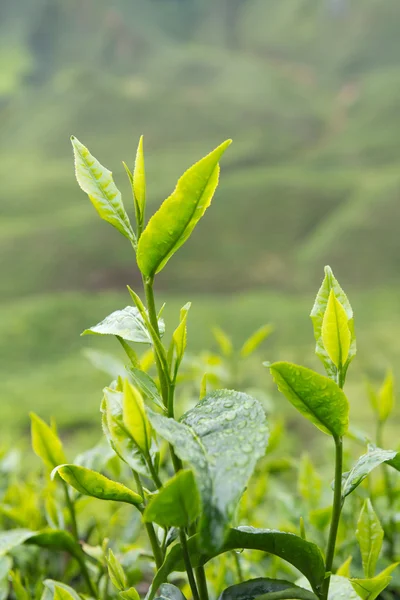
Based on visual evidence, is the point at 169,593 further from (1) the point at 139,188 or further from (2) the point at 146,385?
(1) the point at 139,188

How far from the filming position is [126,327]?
0.36 m

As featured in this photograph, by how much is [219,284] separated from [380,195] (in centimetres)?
119

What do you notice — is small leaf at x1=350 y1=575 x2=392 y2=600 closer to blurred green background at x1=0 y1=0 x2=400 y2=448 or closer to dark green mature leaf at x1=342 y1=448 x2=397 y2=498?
dark green mature leaf at x1=342 y1=448 x2=397 y2=498

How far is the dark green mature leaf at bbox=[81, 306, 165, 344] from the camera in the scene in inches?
13.6

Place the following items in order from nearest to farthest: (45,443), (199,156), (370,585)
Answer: (370,585)
(45,443)
(199,156)

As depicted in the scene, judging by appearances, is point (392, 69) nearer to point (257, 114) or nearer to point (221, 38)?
point (257, 114)

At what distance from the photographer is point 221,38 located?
5359 mm

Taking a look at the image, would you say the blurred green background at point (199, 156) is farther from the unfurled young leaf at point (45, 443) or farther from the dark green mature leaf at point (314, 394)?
the dark green mature leaf at point (314, 394)

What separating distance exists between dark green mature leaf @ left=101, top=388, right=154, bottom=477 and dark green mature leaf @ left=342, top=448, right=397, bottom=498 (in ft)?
0.40

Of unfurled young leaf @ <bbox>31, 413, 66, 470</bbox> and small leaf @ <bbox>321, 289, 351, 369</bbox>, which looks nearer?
small leaf @ <bbox>321, 289, 351, 369</bbox>

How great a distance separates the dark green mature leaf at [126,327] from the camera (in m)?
0.35

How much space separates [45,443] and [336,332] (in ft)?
0.88

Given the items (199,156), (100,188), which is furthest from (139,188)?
(199,156)

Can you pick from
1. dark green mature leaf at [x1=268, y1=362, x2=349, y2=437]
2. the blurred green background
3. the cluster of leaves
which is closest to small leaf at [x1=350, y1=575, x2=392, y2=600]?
the cluster of leaves
